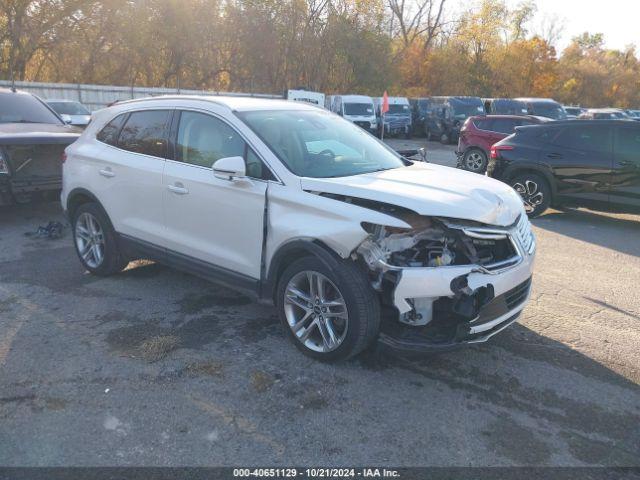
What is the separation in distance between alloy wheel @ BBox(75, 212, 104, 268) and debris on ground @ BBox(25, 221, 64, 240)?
68.0 inches

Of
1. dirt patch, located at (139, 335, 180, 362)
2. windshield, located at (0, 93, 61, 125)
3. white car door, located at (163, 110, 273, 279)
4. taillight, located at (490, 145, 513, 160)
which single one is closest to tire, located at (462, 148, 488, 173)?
taillight, located at (490, 145, 513, 160)

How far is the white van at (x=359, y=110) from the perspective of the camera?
26.7 m

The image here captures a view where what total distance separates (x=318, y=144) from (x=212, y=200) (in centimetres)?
98

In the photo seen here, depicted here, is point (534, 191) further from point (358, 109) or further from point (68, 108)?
point (358, 109)

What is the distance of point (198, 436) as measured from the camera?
2980 millimetres

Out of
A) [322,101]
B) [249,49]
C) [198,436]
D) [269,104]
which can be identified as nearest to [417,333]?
[198,436]

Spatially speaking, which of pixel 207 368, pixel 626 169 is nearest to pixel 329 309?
pixel 207 368

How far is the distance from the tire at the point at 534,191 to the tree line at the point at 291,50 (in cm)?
2328

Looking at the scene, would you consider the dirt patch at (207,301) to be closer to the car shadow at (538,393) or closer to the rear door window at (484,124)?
the car shadow at (538,393)

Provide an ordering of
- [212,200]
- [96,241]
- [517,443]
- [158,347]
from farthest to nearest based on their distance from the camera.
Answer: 1. [96,241]
2. [212,200]
3. [158,347]
4. [517,443]

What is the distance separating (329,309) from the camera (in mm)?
→ 3664

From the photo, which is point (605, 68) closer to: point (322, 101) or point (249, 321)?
point (322, 101)

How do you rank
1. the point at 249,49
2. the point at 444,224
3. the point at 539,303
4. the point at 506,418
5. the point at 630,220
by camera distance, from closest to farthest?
the point at 506,418 < the point at 444,224 < the point at 539,303 < the point at 630,220 < the point at 249,49

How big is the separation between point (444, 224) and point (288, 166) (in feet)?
4.05
